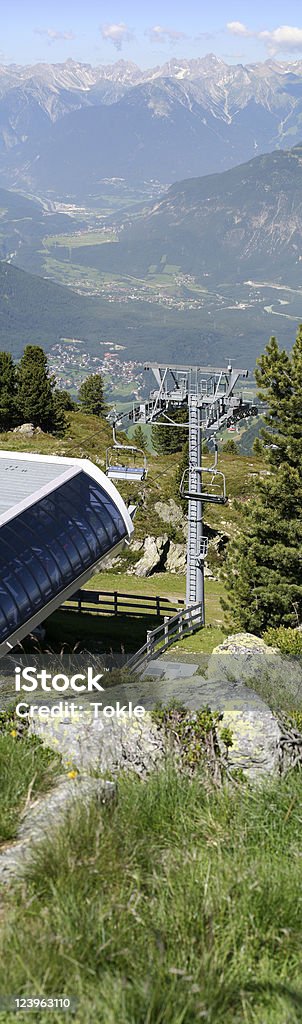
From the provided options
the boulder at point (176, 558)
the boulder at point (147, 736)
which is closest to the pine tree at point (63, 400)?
the boulder at point (176, 558)

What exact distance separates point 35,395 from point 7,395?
203 centimetres

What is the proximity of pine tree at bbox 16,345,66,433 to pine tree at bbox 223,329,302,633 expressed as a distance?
37.9 meters

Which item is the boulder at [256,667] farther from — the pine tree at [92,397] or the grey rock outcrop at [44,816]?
the pine tree at [92,397]

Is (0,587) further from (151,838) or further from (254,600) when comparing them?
(254,600)

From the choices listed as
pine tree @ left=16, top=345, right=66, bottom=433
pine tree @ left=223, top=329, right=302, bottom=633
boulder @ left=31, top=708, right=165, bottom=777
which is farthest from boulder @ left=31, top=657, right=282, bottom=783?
pine tree @ left=16, top=345, right=66, bottom=433

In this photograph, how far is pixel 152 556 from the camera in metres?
43.7

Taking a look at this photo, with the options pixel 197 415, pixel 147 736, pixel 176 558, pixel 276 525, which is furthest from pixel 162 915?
pixel 176 558

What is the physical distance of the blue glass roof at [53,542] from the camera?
17781 millimetres

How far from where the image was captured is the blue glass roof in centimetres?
1778

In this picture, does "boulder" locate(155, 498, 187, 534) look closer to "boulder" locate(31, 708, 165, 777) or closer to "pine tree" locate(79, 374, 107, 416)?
"boulder" locate(31, 708, 165, 777)

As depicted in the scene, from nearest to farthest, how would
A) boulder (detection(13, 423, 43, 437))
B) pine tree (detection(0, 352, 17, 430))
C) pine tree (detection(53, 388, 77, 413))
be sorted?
1. boulder (detection(13, 423, 43, 437))
2. pine tree (detection(0, 352, 17, 430))
3. pine tree (detection(53, 388, 77, 413))

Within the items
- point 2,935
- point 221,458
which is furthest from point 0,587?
point 221,458

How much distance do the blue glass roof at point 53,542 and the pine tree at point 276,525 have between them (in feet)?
22.9

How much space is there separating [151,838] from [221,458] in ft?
203
